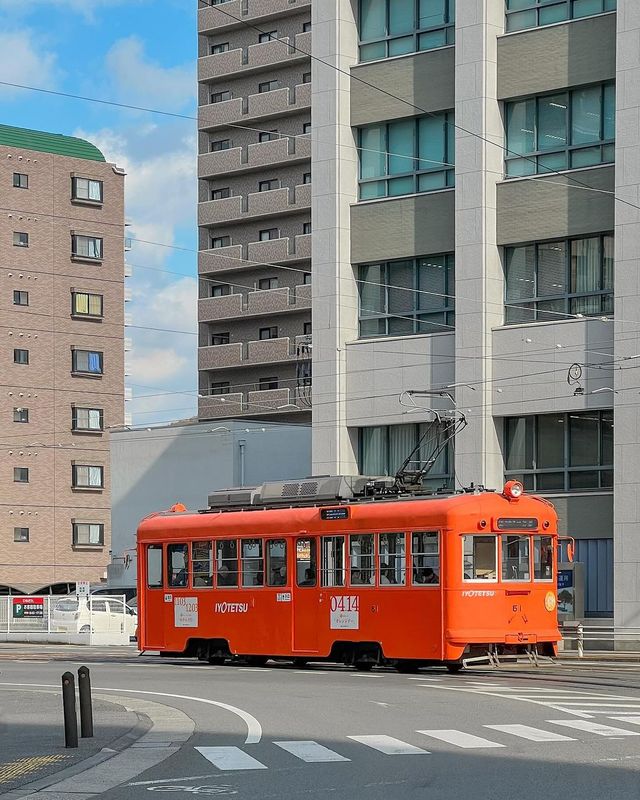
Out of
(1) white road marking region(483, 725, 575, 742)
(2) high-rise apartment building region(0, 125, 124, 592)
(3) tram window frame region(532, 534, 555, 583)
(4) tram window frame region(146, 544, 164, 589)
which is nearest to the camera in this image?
(1) white road marking region(483, 725, 575, 742)

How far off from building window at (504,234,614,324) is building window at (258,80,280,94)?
42957 millimetres

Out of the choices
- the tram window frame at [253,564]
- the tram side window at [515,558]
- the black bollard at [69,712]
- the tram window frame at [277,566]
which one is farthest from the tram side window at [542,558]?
the black bollard at [69,712]

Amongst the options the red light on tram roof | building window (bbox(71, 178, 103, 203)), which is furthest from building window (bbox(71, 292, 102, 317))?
the red light on tram roof

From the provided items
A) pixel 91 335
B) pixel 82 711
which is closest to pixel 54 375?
pixel 91 335

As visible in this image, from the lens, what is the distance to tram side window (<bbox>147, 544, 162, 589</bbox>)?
33.8 m

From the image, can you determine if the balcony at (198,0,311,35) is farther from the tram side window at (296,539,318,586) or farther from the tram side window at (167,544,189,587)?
the tram side window at (296,539,318,586)

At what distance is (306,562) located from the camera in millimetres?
30078

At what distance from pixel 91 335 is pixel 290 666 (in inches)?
1978

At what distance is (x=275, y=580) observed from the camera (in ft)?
101

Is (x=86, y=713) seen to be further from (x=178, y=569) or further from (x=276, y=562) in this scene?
(x=178, y=569)

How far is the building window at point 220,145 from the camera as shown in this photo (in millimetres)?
82750

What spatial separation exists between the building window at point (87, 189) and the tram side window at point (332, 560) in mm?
53409

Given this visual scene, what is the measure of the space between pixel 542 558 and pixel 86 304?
2136 inches

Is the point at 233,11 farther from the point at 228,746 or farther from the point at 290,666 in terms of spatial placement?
the point at 228,746
